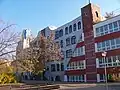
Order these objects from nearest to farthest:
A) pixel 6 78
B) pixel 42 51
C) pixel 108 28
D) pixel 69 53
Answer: pixel 108 28 < pixel 6 78 < pixel 42 51 < pixel 69 53

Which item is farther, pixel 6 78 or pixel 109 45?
pixel 6 78

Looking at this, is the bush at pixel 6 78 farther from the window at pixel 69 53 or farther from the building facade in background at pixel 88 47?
the window at pixel 69 53

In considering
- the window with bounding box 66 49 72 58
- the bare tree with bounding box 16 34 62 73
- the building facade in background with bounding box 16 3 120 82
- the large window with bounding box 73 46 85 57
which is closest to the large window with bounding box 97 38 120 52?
the building facade in background with bounding box 16 3 120 82

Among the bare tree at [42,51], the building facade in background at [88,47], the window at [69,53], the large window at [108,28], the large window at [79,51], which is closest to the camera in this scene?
the large window at [108,28]

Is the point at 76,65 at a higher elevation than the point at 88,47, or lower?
lower

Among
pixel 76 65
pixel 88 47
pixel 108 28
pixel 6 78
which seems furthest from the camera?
pixel 76 65

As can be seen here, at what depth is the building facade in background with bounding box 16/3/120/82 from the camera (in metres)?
40.7

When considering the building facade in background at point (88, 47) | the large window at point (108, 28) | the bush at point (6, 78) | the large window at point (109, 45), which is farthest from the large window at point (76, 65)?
the bush at point (6, 78)

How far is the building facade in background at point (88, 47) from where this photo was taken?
40719 millimetres

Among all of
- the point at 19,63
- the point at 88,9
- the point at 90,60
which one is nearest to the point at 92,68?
the point at 90,60

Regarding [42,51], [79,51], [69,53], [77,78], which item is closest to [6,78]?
[42,51]

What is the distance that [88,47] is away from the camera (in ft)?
153

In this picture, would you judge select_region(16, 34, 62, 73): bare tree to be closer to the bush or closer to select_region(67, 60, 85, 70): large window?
select_region(67, 60, 85, 70): large window

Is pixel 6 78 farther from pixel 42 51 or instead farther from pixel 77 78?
pixel 77 78
